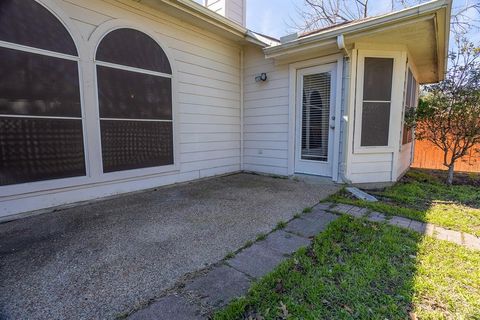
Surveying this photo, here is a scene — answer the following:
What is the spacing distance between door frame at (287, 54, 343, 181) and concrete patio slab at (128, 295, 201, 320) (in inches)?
137

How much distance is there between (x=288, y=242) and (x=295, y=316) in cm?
86

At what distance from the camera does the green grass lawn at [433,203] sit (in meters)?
2.74

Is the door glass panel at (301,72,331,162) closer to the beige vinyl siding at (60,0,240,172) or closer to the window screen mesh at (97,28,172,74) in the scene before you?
the beige vinyl siding at (60,0,240,172)

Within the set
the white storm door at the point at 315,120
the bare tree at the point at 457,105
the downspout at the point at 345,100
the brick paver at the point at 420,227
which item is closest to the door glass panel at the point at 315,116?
the white storm door at the point at 315,120

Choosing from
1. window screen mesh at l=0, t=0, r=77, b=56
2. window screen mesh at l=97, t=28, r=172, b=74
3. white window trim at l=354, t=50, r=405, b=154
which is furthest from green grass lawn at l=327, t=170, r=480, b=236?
window screen mesh at l=0, t=0, r=77, b=56

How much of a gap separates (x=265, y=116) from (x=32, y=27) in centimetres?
379

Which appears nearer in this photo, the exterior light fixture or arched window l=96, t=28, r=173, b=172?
arched window l=96, t=28, r=173, b=172

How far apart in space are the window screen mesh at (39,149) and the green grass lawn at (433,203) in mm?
3501

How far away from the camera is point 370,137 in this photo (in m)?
4.12

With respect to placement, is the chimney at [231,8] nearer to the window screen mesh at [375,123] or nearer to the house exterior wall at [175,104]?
the house exterior wall at [175,104]

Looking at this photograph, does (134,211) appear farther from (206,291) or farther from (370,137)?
(370,137)

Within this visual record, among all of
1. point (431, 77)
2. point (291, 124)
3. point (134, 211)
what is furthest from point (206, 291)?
point (431, 77)

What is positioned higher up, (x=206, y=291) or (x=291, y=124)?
(x=291, y=124)

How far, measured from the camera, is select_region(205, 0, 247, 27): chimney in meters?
5.75
